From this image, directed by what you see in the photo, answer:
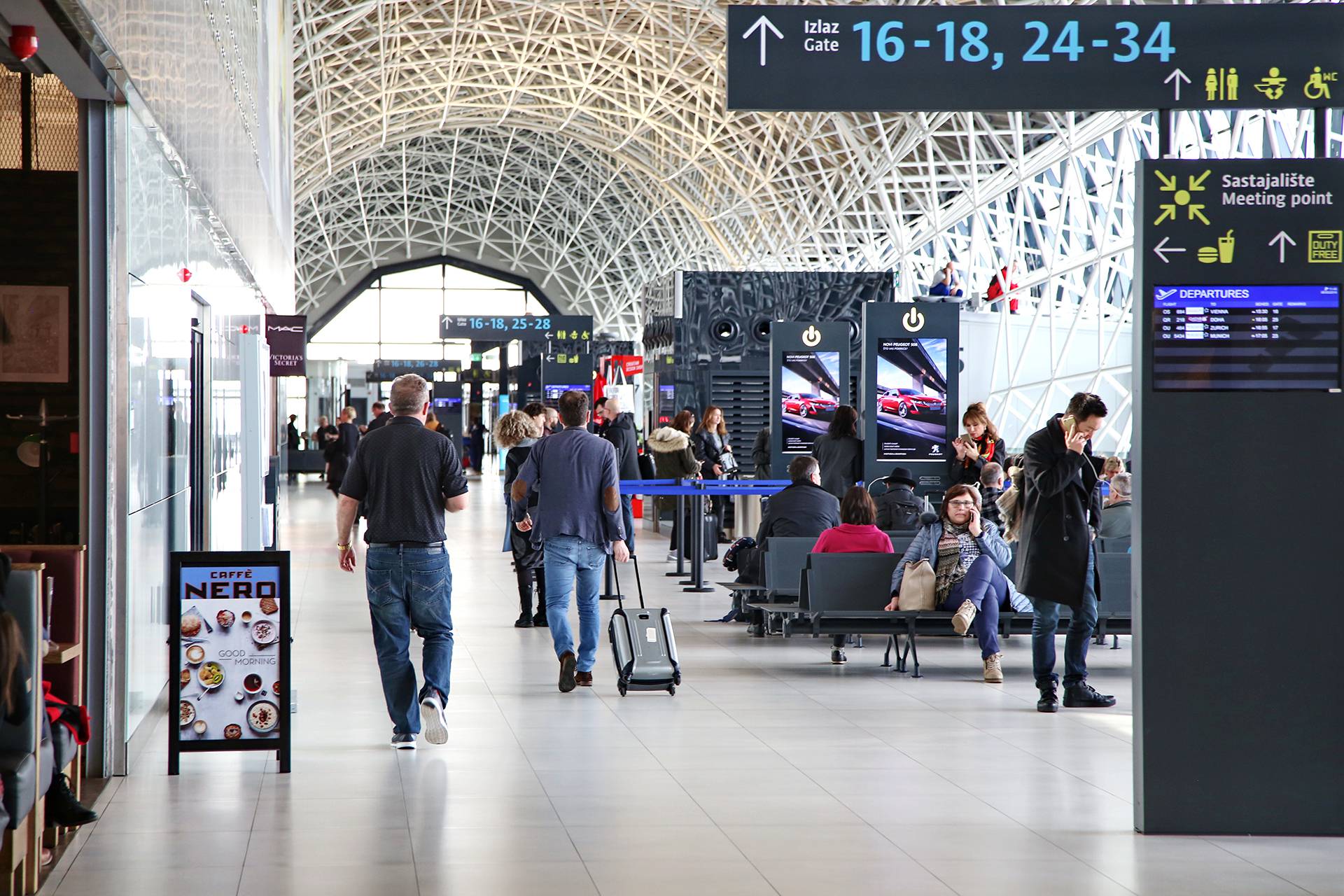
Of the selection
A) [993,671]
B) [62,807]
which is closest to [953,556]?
[993,671]

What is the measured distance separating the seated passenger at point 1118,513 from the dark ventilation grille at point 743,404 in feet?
35.5

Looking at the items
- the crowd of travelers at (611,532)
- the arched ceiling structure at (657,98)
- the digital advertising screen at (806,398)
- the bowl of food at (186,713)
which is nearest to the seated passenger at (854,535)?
the crowd of travelers at (611,532)

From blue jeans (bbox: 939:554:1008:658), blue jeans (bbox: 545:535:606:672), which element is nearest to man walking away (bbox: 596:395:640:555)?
blue jeans (bbox: 939:554:1008:658)

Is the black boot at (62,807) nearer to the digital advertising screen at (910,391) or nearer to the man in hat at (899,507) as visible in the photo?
the man in hat at (899,507)

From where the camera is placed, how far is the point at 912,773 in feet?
20.5

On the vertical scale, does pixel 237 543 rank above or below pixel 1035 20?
below

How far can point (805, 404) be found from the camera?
17.5 metres

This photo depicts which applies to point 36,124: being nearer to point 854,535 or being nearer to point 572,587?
point 572,587

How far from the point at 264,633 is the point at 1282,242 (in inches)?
169

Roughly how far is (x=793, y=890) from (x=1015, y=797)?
1.67m

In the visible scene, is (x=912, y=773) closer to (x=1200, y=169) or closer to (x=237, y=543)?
(x=1200, y=169)

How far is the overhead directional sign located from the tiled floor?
8.47 ft

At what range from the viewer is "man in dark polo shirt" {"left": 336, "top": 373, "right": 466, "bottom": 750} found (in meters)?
6.65

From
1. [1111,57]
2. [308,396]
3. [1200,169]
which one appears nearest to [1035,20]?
[1111,57]
